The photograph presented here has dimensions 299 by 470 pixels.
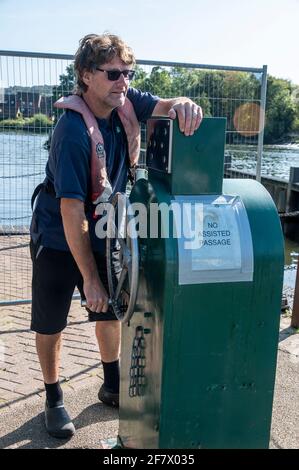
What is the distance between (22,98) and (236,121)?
6.39 ft

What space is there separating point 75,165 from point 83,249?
14.4 inches

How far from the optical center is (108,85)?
2.33m

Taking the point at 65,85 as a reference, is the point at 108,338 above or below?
below

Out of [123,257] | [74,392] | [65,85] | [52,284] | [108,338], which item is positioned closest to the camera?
[123,257]

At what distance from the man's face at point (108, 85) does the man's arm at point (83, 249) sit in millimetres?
517

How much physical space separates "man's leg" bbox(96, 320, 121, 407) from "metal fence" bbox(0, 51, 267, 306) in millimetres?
1765

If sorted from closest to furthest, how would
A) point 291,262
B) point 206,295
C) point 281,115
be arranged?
point 206,295 → point 291,262 → point 281,115

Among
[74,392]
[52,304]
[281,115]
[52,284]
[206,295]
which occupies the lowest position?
[74,392]

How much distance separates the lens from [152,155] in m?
2.21

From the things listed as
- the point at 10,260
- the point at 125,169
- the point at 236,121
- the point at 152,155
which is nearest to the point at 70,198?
the point at 152,155

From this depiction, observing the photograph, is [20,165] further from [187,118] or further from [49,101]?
[187,118]

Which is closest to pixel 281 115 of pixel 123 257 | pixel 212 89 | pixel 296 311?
pixel 212 89

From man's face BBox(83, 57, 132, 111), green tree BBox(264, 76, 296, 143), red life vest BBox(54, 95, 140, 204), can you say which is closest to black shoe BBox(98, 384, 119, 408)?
red life vest BBox(54, 95, 140, 204)

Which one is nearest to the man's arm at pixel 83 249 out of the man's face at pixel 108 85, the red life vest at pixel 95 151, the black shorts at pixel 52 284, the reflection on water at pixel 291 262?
the red life vest at pixel 95 151
